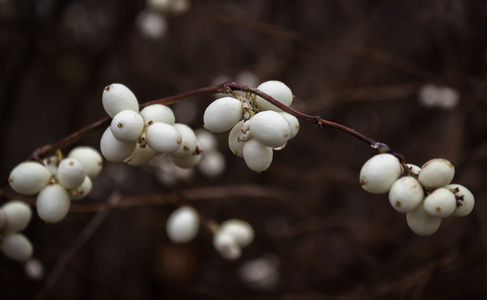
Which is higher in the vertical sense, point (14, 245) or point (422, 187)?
point (422, 187)

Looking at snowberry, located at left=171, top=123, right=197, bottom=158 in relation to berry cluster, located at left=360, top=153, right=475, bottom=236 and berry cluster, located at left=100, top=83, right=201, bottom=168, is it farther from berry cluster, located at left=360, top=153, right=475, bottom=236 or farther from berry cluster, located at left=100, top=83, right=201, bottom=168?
berry cluster, located at left=360, top=153, right=475, bottom=236

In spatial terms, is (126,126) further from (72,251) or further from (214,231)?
(214,231)

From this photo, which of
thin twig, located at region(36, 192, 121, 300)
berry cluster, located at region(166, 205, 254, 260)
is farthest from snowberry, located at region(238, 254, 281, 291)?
thin twig, located at region(36, 192, 121, 300)

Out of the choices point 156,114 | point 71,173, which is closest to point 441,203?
point 156,114

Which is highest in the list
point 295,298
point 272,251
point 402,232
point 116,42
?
point 116,42

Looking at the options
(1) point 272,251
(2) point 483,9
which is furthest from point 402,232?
(2) point 483,9

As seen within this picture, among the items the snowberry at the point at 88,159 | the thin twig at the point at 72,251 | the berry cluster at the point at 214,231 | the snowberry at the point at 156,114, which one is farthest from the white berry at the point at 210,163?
the snowberry at the point at 156,114

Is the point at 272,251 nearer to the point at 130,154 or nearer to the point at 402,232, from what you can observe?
the point at 402,232
